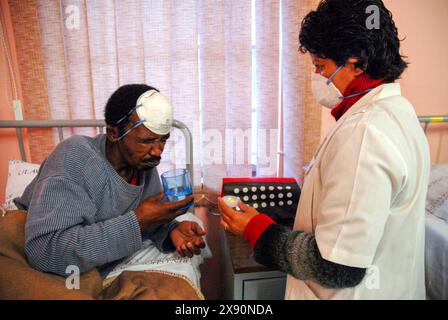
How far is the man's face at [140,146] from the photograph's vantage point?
0.99 m

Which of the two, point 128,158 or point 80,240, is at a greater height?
point 128,158

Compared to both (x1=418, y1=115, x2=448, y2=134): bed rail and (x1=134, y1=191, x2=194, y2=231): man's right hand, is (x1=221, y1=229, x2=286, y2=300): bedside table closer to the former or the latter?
(x1=134, y1=191, x2=194, y2=231): man's right hand

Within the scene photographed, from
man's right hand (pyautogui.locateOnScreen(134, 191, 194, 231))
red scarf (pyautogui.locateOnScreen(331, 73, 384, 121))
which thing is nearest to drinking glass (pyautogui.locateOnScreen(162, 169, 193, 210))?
man's right hand (pyautogui.locateOnScreen(134, 191, 194, 231))

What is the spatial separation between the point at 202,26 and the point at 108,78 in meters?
0.55

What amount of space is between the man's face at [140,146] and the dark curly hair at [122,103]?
0.10ft

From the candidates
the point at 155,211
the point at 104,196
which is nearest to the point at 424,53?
the point at 155,211

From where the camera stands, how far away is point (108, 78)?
1.50 metres

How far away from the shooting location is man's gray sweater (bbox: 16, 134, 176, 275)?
0.83 m

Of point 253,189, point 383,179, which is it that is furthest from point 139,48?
point 383,179

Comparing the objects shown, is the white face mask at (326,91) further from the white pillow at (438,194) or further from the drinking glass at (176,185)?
the white pillow at (438,194)

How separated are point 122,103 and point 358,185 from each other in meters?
0.77

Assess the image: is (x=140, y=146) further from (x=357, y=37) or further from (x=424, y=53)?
(x=424, y=53)

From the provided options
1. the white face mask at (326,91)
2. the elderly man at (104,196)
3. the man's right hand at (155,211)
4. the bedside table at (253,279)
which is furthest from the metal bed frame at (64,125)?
the white face mask at (326,91)
